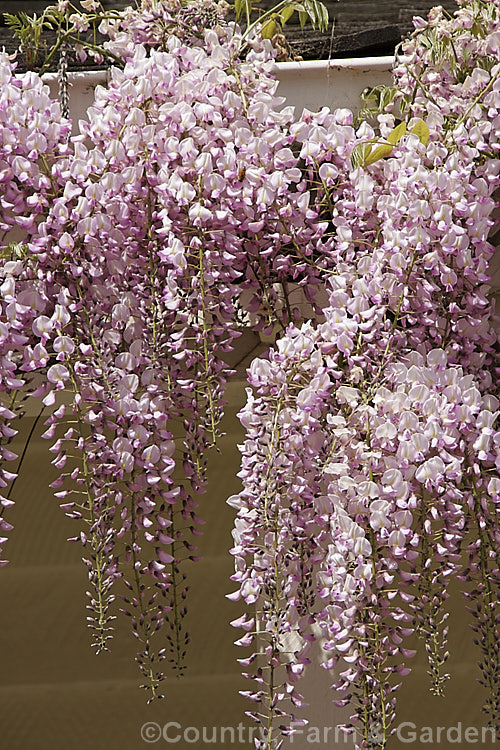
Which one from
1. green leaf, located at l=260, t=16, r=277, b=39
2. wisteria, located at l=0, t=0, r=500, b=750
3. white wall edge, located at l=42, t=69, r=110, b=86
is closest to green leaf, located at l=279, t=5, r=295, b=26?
green leaf, located at l=260, t=16, r=277, b=39

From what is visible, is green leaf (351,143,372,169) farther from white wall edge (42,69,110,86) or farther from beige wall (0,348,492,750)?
beige wall (0,348,492,750)

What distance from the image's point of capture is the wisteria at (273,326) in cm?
159

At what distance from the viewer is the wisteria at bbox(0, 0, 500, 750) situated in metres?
1.59

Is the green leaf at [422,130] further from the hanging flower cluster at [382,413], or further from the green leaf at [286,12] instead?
the green leaf at [286,12]

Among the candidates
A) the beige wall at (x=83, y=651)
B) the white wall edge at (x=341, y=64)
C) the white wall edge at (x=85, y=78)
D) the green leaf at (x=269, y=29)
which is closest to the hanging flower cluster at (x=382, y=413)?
the white wall edge at (x=341, y=64)

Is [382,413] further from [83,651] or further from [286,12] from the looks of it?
[83,651]

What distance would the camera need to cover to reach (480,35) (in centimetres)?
177

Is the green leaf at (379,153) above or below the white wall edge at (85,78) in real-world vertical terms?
below

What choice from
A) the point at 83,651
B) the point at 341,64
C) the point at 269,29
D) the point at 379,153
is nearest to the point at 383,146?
the point at 379,153

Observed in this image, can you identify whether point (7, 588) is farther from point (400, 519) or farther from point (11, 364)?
point (400, 519)

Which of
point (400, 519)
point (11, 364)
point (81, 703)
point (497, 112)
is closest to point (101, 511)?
point (11, 364)

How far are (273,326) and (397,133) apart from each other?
42cm

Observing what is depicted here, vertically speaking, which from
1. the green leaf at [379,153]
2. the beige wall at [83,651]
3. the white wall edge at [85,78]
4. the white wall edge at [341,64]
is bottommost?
the beige wall at [83,651]

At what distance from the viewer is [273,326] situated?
176cm
